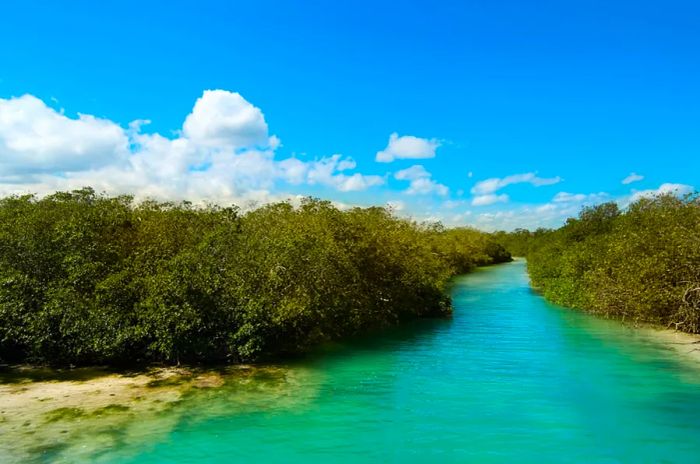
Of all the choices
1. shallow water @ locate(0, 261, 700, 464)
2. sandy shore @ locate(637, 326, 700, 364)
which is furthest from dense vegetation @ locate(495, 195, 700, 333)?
shallow water @ locate(0, 261, 700, 464)

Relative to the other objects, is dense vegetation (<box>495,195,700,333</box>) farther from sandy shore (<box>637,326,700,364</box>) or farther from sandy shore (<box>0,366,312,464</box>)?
sandy shore (<box>0,366,312,464</box>)

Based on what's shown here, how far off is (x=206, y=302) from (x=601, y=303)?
25792 millimetres

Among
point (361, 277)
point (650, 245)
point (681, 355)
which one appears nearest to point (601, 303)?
point (650, 245)

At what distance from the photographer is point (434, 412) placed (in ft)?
65.0

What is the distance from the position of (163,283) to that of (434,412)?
44.8ft

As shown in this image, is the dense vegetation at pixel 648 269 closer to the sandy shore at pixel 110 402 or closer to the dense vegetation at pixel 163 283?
the dense vegetation at pixel 163 283

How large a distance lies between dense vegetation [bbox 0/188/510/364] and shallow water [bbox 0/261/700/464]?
8.94 feet

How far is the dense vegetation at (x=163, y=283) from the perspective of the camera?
23.9 meters

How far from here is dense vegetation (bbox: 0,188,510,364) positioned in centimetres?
2391

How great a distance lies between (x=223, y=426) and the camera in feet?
59.0

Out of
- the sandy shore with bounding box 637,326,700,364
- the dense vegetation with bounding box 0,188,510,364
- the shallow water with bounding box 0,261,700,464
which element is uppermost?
the dense vegetation with bounding box 0,188,510,364

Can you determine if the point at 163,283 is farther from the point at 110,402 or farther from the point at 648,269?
the point at 648,269

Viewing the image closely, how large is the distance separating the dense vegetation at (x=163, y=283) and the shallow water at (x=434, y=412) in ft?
8.94

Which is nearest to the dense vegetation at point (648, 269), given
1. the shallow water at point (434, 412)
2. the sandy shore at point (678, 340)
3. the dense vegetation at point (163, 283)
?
the sandy shore at point (678, 340)
